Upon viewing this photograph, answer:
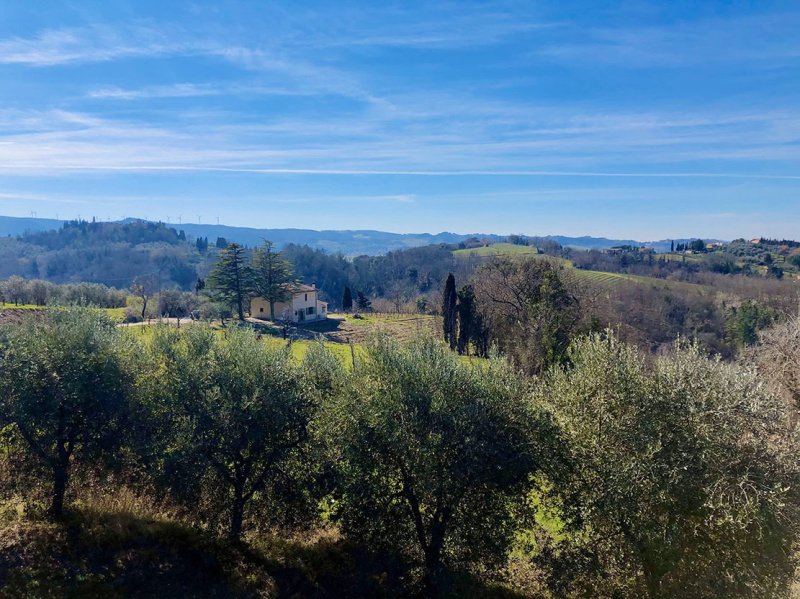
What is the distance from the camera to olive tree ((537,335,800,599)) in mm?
11969

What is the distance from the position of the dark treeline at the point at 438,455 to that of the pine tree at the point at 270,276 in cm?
4866

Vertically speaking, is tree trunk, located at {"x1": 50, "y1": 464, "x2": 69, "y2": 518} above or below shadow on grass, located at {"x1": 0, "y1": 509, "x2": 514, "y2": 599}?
above

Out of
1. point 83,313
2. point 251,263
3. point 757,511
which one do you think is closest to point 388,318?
point 251,263

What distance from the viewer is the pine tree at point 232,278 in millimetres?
63312

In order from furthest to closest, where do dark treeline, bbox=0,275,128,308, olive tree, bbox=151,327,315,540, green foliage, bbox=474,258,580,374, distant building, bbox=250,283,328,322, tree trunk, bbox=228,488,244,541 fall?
distant building, bbox=250,283,328,322 < dark treeline, bbox=0,275,128,308 < green foliage, bbox=474,258,580,374 < tree trunk, bbox=228,488,244,541 < olive tree, bbox=151,327,315,540

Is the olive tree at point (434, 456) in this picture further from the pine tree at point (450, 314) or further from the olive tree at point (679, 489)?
the pine tree at point (450, 314)

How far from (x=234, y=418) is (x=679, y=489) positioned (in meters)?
12.7

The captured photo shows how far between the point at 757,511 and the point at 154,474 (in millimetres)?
16546

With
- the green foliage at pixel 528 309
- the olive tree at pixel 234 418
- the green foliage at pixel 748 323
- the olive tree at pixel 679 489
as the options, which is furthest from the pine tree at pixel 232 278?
the green foliage at pixel 748 323

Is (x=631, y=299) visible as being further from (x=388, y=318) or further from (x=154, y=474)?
(x=154, y=474)

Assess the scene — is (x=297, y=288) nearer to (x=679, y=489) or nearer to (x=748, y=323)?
(x=679, y=489)

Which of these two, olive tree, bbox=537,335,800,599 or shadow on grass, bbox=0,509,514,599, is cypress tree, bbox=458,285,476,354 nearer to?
olive tree, bbox=537,335,800,599

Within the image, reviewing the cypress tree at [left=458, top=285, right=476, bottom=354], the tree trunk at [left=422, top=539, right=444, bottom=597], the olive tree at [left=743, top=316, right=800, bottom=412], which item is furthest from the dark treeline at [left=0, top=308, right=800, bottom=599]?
the cypress tree at [left=458, top=285, right=476, bottom=354]

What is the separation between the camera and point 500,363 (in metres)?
15.2
